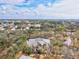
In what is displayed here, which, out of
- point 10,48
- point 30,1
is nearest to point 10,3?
point 30,1

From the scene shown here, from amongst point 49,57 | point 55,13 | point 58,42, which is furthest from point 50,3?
point 49,57

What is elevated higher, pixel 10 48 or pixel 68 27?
pixel 68 27

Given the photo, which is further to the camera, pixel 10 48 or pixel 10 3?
pixel 10 3

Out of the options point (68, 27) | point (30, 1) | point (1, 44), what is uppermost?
point (30, 1)

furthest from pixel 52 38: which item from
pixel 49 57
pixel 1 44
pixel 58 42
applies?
pixel 1 44

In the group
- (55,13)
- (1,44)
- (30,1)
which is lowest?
Answer: (1,44)

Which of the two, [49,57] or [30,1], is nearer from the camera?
[49,57]

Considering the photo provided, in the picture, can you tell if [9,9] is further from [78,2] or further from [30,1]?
[78,2]

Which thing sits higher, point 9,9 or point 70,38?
point 9,9

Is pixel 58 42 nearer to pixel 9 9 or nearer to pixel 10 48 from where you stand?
pixel 10 48
